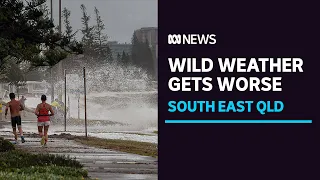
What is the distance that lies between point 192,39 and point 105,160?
955cm

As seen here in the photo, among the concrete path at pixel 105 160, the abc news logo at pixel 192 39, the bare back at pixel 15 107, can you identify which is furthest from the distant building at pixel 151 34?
the bare back at pixel 15 107

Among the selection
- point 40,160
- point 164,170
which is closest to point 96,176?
point 40,160

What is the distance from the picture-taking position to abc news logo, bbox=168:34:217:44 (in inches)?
498

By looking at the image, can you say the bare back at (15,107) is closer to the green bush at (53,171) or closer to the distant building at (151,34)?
the distant building at (151,34)

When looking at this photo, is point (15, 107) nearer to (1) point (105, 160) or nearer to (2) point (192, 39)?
(1) point (105, 160)

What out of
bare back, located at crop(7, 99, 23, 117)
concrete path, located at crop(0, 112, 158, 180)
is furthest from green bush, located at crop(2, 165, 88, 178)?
bare back, located at crop(7, 99, 23, 117)

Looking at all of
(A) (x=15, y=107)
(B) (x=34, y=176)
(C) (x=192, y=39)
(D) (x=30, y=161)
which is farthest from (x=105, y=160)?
(C) (x=192, y=39)

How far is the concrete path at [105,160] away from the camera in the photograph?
18406 mm

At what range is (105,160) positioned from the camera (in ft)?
71.5

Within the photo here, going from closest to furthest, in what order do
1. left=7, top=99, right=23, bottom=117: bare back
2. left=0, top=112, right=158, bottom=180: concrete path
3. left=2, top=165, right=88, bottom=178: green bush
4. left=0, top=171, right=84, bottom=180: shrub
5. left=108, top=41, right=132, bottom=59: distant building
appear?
left=0, top=171, right=84, bottom=180: shrub
left=2, top=165, right=88, bottom=178: green bush
left=0, top=112, right=158, bottom=180: concrete path
left=7, top=99, right=23, bottom=117: bare back
left=108, top=41, right=132, bottom=59: distant building

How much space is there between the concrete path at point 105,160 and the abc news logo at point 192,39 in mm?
5487

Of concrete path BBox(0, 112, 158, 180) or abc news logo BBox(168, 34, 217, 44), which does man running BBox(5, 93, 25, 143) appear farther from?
abc news logo BBox(168, 34, 217, 44)

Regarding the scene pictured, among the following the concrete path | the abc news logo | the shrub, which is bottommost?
the concrete path

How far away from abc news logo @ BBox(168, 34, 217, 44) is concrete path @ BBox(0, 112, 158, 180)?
5.49 metres
